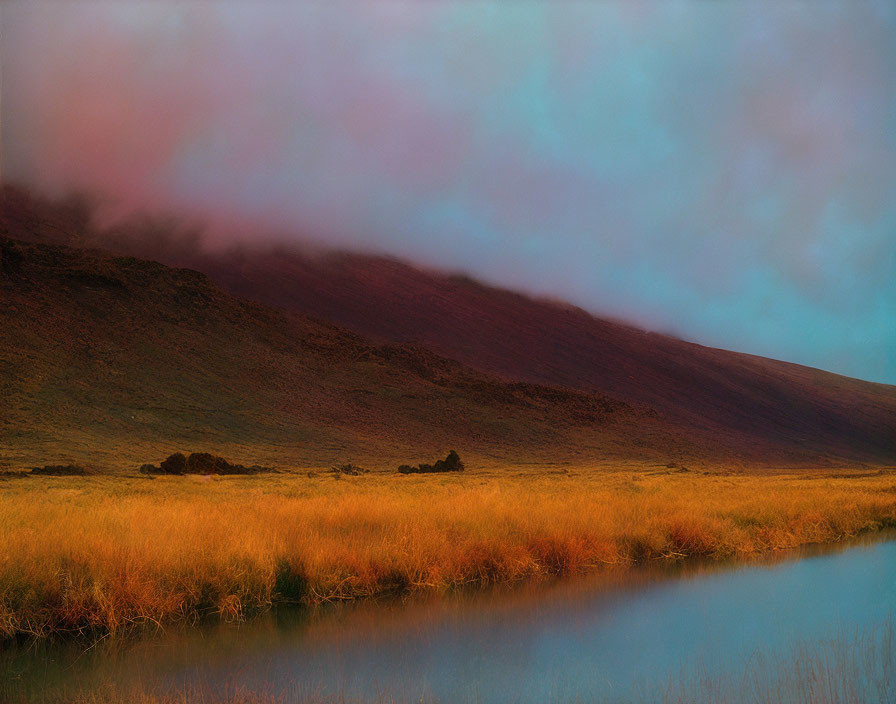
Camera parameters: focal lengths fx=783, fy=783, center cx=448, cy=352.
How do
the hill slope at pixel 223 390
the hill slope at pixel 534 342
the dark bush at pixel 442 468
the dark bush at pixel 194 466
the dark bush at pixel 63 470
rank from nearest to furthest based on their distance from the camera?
the dark bush at pixel 63 470 → the dark bush at pixel 194 466 → the dark bush at pixel 442 468 → the hill slope at pixel 223 390 → the hill slope at pixel 534 342

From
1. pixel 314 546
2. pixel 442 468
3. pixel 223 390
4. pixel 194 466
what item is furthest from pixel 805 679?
pixel 223 390

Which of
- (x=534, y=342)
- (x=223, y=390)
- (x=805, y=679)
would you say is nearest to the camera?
(x=805, y=679)

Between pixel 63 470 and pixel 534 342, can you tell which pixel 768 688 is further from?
pixel 534 342

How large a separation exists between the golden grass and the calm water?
58 cm

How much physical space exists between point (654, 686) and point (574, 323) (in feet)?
312

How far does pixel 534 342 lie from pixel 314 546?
8325 cm

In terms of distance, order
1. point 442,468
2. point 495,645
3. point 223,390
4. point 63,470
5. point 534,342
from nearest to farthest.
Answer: point 495,645
point 63,470
point 442,468
point 223,390
point 534,342

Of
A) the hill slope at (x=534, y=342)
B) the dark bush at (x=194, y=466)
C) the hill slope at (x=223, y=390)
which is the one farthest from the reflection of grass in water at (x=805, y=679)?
the hill slope at (x=534, y=342)

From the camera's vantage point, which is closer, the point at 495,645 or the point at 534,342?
the point at 495,645

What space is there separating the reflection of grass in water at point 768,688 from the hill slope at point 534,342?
6585cm

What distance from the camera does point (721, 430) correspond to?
274ft

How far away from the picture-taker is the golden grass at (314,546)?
9.16 m

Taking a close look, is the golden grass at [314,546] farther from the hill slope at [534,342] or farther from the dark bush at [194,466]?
the hill slope at [534,342]

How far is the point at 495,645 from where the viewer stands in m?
8.76
